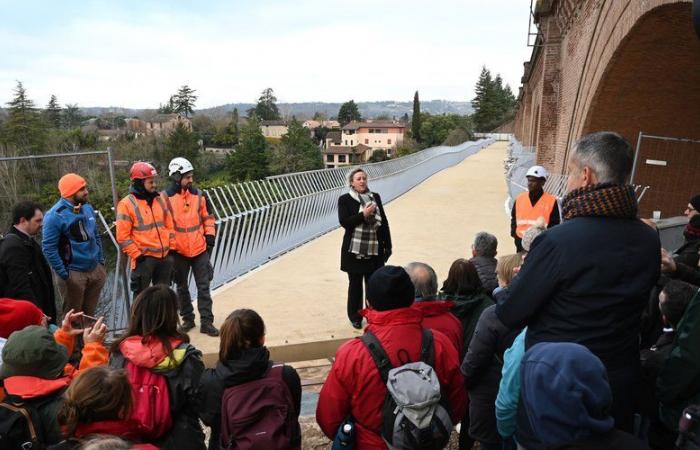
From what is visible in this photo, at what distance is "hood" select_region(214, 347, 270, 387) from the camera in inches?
82.9

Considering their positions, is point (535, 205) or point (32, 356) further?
point (535, 205)

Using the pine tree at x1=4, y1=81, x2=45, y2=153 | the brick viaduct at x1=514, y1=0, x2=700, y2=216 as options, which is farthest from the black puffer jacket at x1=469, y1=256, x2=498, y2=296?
the pine tree at x1=4, y1=81, x2=45, y2=153

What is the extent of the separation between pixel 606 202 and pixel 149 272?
149 inches

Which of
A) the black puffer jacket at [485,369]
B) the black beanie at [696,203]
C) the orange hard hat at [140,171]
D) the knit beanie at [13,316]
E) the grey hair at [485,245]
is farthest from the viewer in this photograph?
the orange hard hat at [140,171]

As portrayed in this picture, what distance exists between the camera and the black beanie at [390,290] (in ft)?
6.93

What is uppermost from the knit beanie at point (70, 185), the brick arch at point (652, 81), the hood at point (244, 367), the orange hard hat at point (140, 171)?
the brick arch at point (652, 81)

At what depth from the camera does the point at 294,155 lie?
2095 inches

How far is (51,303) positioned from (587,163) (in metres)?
3.83

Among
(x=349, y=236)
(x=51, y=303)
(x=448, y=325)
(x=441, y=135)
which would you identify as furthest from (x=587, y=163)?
(x=441, y=135)

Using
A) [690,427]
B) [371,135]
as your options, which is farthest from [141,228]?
[371,135]

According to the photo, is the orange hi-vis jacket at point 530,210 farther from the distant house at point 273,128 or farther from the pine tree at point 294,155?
the distant house at point 273,128

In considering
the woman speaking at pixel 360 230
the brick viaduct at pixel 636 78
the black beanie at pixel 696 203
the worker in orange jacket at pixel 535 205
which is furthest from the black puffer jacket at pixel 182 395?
the brick viaduct at pixel 636 78

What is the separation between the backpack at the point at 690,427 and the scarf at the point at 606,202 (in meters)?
0.72

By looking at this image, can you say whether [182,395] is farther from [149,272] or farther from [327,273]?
[327,273]
